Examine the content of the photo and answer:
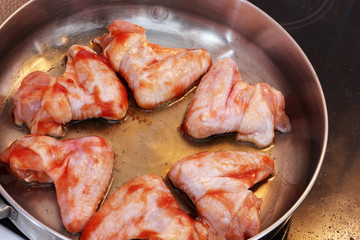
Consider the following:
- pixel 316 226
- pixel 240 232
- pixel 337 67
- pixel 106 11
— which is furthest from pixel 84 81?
pixel 337 67

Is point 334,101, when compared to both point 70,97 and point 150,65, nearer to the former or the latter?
point 150,65

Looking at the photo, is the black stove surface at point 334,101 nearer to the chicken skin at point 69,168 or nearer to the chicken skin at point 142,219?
the chicken skin at point 142,219

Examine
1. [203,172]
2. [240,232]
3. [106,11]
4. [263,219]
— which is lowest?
[263,219]

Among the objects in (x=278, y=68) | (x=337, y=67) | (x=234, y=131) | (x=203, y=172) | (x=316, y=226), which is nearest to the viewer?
(x=203, y=172)

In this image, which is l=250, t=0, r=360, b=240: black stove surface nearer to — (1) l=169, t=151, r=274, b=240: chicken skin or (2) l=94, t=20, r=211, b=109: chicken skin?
(1) l=169, t=151, r=274, b=240: chicken skin

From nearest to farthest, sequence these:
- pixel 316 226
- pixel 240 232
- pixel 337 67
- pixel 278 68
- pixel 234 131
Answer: pixel 240 232, pixel 316 226, pixel 234 131, pixel 278 68, pixel 337 67

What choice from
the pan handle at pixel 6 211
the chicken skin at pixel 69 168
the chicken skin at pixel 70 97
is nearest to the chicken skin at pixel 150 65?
the chicken skin at pixel 70 97

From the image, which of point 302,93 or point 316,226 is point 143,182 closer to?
point 316,226

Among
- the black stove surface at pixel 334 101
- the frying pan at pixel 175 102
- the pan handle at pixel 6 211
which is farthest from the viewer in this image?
the black stove surface at pixel 334 101
